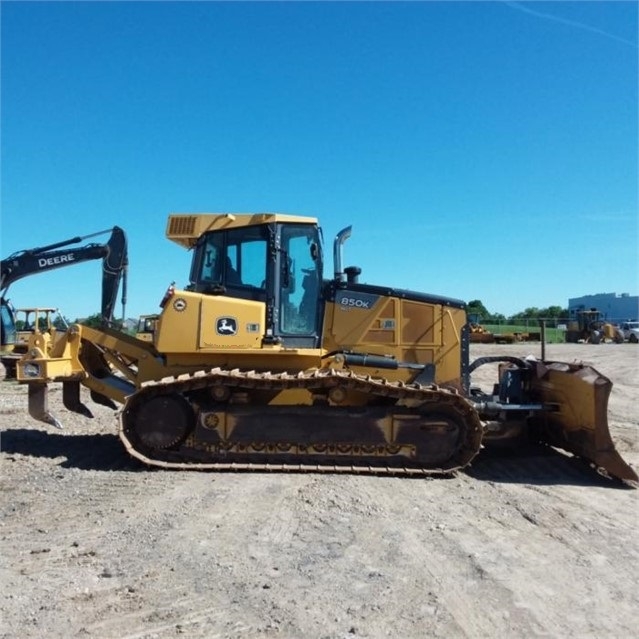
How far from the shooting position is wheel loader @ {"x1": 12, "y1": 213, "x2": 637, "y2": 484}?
7.81m

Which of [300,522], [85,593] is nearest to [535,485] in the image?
[300,522]

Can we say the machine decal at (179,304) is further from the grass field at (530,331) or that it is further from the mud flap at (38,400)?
the grass field at (530,331)

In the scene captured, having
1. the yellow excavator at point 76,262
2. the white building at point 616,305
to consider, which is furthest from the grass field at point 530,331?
the yellow excavator at point 76,262

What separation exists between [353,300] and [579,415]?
10.3ft

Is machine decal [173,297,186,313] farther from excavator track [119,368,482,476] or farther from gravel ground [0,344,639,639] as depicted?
gravel ground [0,344,639,639]

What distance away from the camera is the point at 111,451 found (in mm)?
8750

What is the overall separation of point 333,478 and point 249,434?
123 cm

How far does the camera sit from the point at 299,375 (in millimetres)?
7867

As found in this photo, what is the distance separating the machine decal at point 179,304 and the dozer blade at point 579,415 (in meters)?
4.82

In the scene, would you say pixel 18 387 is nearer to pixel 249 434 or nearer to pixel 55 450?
pixel 55 450

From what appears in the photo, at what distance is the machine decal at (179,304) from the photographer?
8.17 meters

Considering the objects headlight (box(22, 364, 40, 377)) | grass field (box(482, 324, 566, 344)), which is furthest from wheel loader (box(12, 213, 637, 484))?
grass field (box(482, 324, 566, 344))

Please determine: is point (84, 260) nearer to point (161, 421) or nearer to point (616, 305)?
point (161, 421)

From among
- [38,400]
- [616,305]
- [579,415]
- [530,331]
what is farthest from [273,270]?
[616,305]
